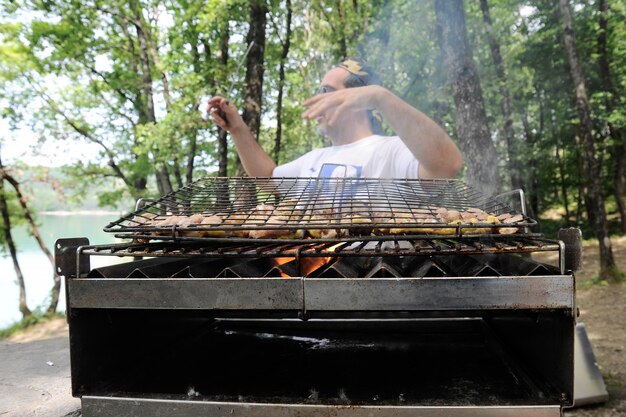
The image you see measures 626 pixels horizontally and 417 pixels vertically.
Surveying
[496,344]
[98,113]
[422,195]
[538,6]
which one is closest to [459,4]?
[422,195]

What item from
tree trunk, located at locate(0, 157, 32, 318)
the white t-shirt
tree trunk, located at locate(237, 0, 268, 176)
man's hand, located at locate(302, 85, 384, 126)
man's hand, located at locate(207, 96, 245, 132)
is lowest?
tree trunk, located at locate(0, 157, 32, 318)

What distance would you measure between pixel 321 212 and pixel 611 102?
14878 millimetres

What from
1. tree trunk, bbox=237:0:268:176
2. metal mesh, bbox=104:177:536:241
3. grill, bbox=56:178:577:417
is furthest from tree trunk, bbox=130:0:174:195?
grill, bbox=56:178:577:417

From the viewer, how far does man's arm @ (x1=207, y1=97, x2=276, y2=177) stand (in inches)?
110

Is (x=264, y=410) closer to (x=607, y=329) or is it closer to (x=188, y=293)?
(x=188, y=293)

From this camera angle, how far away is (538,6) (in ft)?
45.0

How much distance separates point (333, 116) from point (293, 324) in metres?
1.24

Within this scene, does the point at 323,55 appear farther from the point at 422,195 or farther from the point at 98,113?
the point at 422,195

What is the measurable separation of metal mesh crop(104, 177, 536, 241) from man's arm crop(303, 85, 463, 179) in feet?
0.41

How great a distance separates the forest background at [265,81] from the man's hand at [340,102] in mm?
6727

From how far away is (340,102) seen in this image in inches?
74.0

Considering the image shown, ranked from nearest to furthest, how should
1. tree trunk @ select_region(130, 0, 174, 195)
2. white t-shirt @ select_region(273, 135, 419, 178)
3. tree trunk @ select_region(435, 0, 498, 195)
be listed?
white t-shirt @ select_region(273, 135, 419, 178) → tree trunk @ select_region(435, 0, 498, 195) → tree trunk @ select_region(130, 0, 174, 195)

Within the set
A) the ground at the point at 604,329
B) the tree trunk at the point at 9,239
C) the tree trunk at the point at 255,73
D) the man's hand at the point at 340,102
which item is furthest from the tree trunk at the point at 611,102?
the tree trunk at the point at 9,239

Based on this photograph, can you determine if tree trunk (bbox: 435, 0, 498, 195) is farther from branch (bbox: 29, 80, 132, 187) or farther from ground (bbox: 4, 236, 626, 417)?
branch (bbox: 29, 80, 132, 187)
